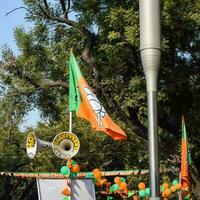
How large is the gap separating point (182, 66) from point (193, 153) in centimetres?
304

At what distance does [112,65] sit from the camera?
18281mm

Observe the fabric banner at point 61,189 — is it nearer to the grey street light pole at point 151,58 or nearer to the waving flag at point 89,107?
the waving flag at point 89,107

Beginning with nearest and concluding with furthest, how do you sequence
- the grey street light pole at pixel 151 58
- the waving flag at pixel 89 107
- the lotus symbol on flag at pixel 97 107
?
1. the grey street light pole at pixel 151 58
2. the waving flag at pixel 89 107
3. the lotus symbol on flag at pixel 97 107

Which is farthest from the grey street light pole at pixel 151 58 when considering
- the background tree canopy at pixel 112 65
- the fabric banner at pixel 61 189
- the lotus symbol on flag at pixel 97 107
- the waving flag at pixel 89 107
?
the background tree canopy at pixel 112 65

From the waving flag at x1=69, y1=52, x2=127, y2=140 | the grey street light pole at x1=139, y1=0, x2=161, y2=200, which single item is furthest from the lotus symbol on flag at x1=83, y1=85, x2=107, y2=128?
the grey street light pole at x1=139, y1=0, x2=161, y2=200

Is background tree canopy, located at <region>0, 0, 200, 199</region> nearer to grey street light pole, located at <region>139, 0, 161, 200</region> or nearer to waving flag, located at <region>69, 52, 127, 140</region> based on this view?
waving flag, located at <region>69, 52, 127, 140</region>

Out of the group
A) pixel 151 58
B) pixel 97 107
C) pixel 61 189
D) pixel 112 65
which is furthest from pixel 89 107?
pixel 112 65

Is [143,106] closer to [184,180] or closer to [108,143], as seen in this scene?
[184,180]

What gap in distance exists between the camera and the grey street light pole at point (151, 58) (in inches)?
246

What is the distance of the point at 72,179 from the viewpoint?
1102 cm

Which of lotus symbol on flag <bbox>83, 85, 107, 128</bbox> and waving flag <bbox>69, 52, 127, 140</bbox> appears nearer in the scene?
waving flag <bbox>69, 52, 127, 140</bbox>

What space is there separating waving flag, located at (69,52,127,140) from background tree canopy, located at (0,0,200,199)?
4513 millimetres

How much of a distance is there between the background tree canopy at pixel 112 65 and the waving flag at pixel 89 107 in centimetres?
451

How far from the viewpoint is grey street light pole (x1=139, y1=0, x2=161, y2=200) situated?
625 centimetres
